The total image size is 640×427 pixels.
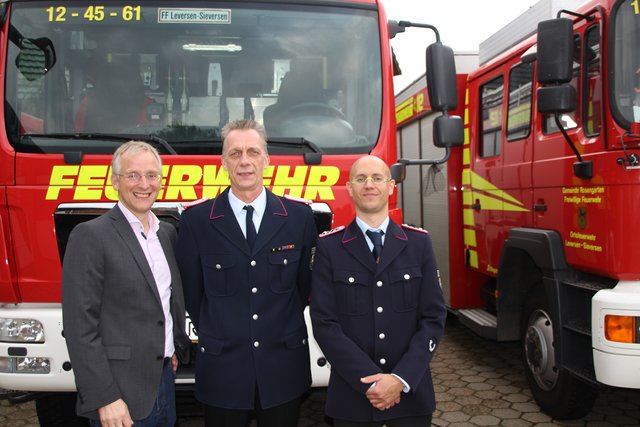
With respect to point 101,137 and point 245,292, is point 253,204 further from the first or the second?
point 101,137

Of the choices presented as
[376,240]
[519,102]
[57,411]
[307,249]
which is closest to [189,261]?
[307,249]

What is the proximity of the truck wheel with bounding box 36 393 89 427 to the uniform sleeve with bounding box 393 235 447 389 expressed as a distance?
2.45 meters

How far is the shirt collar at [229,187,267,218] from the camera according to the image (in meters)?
2.45

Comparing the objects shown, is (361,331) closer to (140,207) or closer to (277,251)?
(277,251)

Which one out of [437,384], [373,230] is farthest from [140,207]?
[437,384]

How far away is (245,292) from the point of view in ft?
7.85

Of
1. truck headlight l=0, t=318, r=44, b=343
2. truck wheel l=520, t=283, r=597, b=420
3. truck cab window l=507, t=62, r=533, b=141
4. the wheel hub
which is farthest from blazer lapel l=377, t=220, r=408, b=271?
truck cab window l=507, t=62, r=533, b=141

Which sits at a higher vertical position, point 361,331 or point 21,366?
point 361,331

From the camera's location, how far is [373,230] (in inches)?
94.4

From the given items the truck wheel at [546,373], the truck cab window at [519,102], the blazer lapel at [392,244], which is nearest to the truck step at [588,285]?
the truck wheel at [546,373]

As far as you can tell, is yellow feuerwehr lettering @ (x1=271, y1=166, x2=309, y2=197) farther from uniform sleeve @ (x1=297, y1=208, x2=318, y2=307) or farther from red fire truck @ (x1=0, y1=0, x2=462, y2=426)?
uniform sleeve @ (x1=297, y1=208, x2=318, y2=307)

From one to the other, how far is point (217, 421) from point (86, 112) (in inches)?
76.9

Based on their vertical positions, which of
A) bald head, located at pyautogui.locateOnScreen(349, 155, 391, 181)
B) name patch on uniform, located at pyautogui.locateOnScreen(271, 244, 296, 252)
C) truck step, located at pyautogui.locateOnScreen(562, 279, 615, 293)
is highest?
bald head, located at pyautogui.locateOnScreen(349, 155, 391, 181)

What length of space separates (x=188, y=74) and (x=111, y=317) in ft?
5.96
